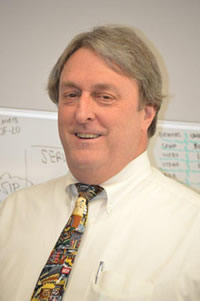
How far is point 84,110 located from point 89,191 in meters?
0.29

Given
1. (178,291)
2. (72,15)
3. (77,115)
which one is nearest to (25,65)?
(72,15)

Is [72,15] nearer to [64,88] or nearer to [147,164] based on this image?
[64,88]

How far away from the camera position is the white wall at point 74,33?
6.72ft

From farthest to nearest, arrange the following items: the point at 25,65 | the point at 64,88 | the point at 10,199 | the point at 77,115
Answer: the point at 25,65
the point at 10,199
the point at 64,88
the point at 77,115

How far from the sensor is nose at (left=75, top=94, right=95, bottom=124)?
1027 millimetres

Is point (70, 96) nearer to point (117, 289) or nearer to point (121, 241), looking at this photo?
point (121, 241)

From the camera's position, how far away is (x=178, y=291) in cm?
89

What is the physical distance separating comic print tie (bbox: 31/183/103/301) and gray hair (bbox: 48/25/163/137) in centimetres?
40

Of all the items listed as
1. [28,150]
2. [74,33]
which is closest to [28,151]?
[28,150]

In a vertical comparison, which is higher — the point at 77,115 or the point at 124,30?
the point at 124,30

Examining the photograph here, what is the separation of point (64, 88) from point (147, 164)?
42 cm

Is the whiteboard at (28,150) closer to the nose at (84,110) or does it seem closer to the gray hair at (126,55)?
the gray hair at (126,55)

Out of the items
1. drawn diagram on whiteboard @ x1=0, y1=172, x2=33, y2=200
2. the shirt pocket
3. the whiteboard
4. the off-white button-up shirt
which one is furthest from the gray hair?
drawn diagram on whiteboard @ x1=0, y1=172, x2=33, y2=200

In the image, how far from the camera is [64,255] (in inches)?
38.7
